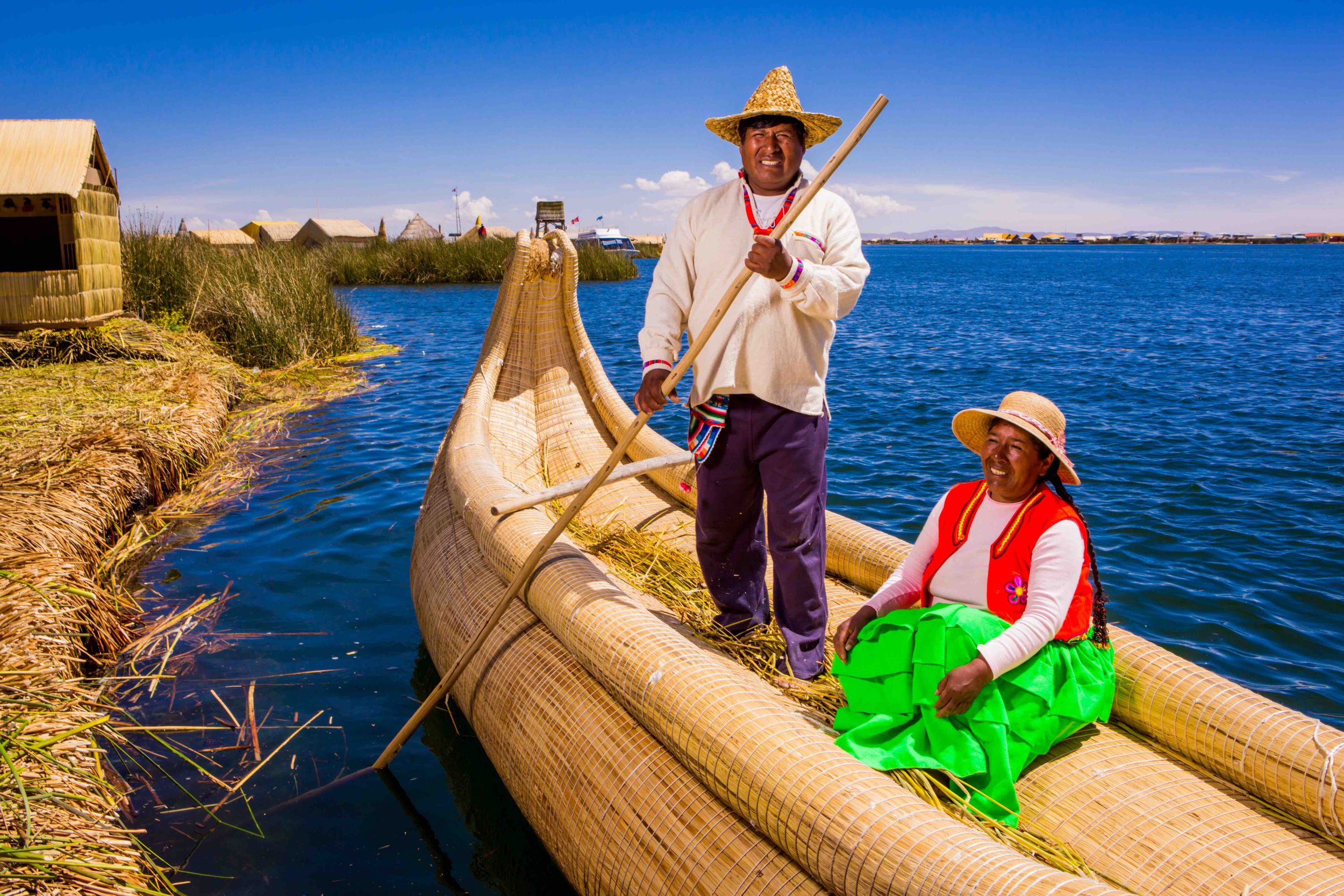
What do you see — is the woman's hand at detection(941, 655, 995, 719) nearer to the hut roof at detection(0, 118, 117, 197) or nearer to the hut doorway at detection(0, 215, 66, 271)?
the hut roof at detection(0, 118, 117, 197)

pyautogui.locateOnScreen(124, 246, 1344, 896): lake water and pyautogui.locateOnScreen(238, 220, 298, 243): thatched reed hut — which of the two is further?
pyautogui.locateOnScreen(238, 220, 298, 243): thatched reed hut

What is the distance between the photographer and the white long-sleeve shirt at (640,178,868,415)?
2.53 m

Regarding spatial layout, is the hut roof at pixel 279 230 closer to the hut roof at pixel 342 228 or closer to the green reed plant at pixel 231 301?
the hut roof at pixel 342 228

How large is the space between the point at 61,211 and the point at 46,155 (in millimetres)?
674

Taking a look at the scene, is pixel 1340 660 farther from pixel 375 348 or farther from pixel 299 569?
pixel 375 348

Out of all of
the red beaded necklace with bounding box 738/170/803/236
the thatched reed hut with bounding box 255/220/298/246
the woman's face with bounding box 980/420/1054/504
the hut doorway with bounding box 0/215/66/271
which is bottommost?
the woman's face with bounding box 980/420/1054/504

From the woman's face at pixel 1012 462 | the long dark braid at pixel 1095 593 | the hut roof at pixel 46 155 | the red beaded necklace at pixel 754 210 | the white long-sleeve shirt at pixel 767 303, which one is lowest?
the long dark braid at pixel 1095 593

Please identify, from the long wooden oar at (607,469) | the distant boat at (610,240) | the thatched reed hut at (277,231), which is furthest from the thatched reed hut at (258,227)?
the long wooden oar at (607,469)

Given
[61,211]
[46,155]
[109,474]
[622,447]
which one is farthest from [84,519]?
[46,155]

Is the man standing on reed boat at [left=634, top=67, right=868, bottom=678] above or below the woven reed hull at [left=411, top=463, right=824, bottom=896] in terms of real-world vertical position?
above

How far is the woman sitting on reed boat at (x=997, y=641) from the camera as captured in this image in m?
2.13

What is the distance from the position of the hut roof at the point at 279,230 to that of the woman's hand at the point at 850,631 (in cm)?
4476

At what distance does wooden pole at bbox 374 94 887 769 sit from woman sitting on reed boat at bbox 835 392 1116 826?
0.78 metres

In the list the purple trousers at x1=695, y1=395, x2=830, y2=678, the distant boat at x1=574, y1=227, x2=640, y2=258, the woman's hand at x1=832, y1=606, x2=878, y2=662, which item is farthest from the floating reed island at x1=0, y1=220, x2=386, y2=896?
the distant boat at x1=574, y1=227, x2=640, y2=258
